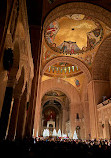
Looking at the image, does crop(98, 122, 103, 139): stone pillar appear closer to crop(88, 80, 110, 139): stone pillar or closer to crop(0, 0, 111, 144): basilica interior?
crop(0, 0, 111, 144): basilica interior

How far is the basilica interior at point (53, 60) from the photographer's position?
3.25m

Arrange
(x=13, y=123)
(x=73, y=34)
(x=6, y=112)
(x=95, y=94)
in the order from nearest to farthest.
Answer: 1. (x=6, y=112)
2. (x=13, y=123)
3. (x=95, y=94)
4. (x=73, y=34)

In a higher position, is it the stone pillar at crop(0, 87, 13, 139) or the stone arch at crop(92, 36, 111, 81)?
the stone arch at crop(92, 36, 111, 81)

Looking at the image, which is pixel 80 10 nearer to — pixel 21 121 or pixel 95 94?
pixel 95 94

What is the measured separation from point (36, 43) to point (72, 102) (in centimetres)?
1414

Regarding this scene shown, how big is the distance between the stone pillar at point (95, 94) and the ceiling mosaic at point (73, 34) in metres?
3.91

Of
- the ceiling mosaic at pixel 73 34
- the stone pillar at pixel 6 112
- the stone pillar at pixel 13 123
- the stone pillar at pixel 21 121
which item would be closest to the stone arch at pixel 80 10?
the ceiling mosaic at pixel 73 34

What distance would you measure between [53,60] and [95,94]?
5.98m

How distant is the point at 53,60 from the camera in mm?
14812

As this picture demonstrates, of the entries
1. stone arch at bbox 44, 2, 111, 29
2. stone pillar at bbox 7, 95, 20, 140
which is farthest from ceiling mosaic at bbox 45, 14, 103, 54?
stone pillar at bbox 7, 95, 20, 140

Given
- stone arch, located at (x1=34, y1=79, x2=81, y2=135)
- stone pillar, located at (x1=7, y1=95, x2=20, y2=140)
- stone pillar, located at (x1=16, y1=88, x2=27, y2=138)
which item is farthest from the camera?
stone arch, located at (x1=34, y1=79, x2=81, y2=135)

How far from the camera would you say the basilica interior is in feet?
10.7

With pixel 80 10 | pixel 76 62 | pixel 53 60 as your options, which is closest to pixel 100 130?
pixel 76 62

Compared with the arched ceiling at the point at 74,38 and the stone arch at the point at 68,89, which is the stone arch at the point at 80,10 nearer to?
the arched ceiling at the point at 74,38
